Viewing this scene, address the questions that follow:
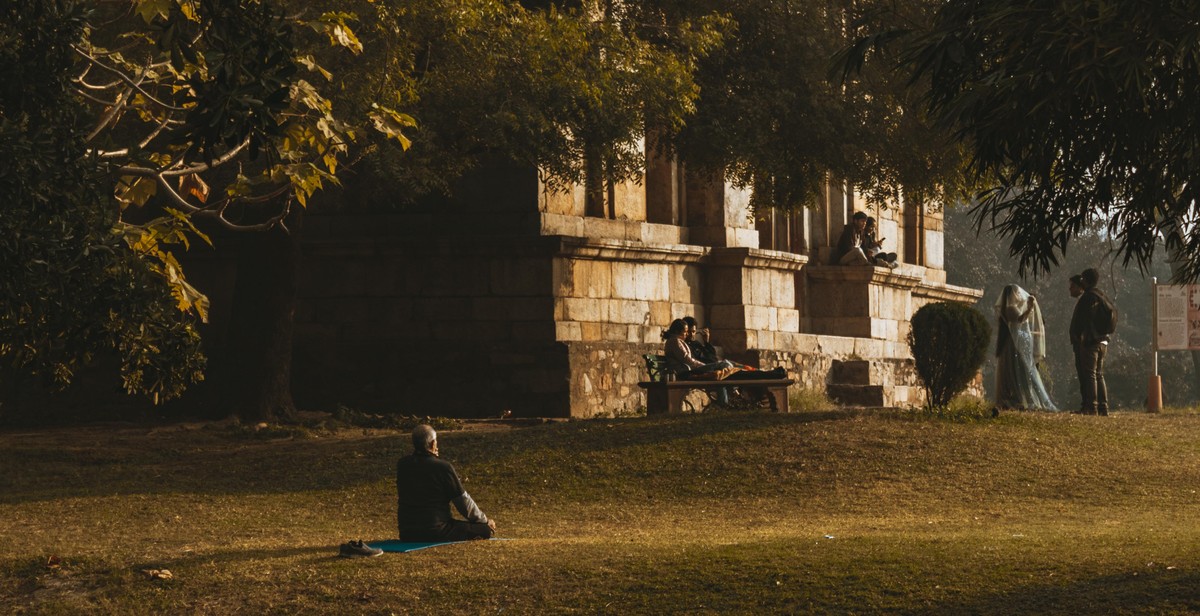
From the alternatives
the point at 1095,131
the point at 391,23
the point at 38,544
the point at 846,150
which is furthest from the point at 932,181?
the point at 38,544

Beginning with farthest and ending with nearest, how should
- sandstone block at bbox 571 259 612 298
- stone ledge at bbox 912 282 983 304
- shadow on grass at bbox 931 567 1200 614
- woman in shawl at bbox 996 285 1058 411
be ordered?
stone ledge at bbox 912 282 983 304 → woman in shawl at bbox 996 285 1058 411 → sandstone block at bbox 571 259 612 298 → shadow on grass at bbox 931 567 1200 614

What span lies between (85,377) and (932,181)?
10.4 metres

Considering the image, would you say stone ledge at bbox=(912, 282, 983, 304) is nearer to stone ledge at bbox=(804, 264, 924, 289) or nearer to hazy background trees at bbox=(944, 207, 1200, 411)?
stone ledge at bbox=(804, 264, 924, 289)

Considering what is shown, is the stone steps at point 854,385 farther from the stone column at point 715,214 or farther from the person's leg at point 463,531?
the person's leg at point 463,531

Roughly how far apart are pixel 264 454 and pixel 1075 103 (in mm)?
9020

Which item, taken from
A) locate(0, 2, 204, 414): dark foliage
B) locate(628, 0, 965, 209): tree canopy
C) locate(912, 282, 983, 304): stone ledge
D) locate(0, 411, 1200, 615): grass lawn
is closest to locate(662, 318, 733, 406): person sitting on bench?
locate(0, 411, 1200, 615): grass lawn

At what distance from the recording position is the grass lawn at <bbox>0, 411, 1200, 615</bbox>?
31.9ft

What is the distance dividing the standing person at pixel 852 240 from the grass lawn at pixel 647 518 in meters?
7.99

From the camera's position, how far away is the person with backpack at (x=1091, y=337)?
2200 cm

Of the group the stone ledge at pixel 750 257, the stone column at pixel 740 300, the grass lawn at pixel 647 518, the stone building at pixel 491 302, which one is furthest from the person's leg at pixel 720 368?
the stone ledge at pixel 750 257

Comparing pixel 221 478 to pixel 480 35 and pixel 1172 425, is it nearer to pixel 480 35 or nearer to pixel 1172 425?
pixel 480 35

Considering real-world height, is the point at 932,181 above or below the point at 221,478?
above

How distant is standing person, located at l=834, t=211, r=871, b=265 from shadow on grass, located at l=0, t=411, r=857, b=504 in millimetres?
10166

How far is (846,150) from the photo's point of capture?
Result: 802 inches
